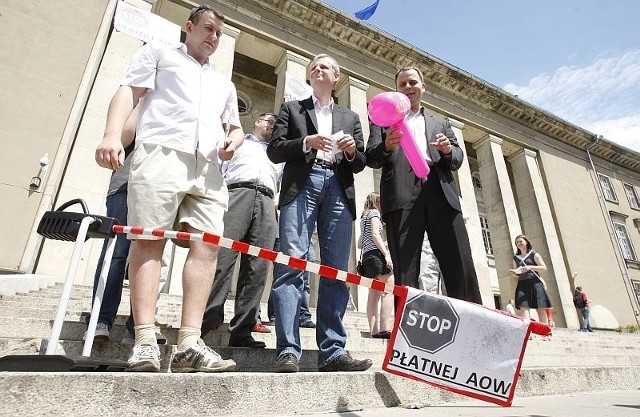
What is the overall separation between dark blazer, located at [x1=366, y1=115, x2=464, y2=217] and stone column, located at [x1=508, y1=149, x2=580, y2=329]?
599 inches

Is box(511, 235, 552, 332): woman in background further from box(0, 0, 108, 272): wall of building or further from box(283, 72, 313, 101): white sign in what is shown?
box(0, 0, 108, 272): wall of building

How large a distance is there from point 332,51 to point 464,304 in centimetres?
1366

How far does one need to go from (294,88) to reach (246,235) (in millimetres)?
8784

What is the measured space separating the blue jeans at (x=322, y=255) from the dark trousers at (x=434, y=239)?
366 millimetres

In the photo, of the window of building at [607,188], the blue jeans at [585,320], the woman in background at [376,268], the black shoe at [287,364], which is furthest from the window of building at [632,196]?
the black shoe at [287,364]

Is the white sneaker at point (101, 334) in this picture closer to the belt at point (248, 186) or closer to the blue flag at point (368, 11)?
the belt at point (248, 186)

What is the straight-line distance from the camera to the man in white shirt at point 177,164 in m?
1.81

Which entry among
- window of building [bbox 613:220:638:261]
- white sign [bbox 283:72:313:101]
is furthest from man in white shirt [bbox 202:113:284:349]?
window of building [bbox 613:220:638:261]

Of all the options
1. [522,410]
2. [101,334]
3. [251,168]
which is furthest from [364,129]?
[522,410]

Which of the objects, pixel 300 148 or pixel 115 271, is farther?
pixel 115 271

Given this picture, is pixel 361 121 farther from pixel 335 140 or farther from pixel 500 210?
pixel 335 140

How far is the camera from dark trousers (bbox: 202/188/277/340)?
9.46 feet

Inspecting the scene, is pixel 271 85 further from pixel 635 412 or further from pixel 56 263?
pixel 635 412

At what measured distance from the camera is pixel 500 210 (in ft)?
50.8
